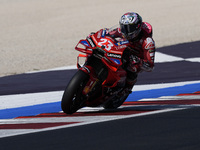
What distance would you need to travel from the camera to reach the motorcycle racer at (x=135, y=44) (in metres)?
7.91

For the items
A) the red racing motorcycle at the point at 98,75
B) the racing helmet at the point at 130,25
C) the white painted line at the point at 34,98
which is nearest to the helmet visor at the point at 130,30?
the racing helmet at the point at 130,25

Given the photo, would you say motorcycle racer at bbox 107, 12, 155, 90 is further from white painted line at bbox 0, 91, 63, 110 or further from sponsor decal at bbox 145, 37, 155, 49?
white painted line at bbox 0, 91, 63, 110

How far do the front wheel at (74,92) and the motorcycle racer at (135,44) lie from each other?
26.7 inches

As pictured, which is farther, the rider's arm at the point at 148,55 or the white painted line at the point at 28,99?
the white painted line at the point at 28,99

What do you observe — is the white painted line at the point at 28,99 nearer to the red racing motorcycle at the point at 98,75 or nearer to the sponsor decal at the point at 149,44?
the red racing motorcycle at the point at 98,75

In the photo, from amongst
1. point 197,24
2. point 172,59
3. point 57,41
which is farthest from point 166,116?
point 197,24

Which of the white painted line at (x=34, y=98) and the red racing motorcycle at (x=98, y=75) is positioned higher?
the red racing motorcycle at (x=98, y=75)

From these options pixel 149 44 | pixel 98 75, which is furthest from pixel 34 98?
pixel 149 44

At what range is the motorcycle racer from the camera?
791cm

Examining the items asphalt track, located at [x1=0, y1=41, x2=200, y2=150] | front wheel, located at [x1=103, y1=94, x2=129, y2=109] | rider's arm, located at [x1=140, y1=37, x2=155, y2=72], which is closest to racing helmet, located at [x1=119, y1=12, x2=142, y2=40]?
rider's arm, located at [x1=140, y1=37, x2=155, y2=72]

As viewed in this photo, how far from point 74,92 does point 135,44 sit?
1.32 metres

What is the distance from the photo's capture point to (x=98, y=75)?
7898 mm

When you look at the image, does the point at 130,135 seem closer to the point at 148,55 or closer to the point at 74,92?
the point at 74,92

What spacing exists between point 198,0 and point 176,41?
616 inches
